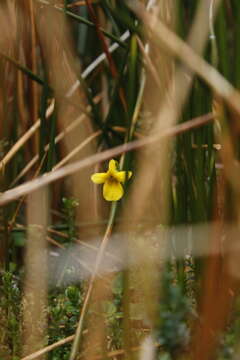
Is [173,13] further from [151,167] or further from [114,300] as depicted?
[114,300]

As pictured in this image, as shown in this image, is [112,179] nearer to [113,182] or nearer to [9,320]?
[113,182]

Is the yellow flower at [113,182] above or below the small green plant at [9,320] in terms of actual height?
above

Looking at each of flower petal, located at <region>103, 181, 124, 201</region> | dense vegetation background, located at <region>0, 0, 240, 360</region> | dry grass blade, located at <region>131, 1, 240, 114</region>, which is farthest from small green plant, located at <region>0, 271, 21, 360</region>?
dry grass blade, located at <region>131, 1, 240, 114</region>

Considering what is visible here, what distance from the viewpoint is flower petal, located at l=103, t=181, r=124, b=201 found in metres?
1.04

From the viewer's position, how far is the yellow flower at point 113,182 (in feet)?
3.43

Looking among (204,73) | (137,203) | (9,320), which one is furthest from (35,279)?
(204,73)

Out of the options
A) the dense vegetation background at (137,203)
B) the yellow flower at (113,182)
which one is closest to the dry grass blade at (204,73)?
the dense vegetation background at (137,203)

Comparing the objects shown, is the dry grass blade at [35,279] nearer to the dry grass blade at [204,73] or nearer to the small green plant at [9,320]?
the small green plant at [9,320]

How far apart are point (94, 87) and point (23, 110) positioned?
0.22 metres

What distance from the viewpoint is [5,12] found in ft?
4.36

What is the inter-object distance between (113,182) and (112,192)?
3cm

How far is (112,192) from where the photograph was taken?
41.3 inches

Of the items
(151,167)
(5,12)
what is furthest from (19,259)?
(151,167)

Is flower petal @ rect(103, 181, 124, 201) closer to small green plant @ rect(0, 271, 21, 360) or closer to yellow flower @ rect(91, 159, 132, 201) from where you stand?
yellow flower @ rect(91, 159, 132, 201)
